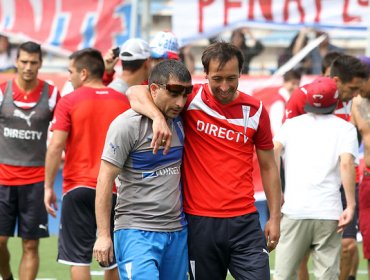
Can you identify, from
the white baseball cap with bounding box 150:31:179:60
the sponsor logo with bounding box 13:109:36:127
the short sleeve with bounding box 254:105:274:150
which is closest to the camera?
the short sleeve with bounding box 254:105:274:150

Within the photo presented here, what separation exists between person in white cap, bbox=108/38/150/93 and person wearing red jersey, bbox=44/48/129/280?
0.16m

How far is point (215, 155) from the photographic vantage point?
6699 mm

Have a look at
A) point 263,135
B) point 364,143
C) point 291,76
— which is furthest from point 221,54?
point 291,76

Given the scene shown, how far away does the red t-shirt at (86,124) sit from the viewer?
8.73 m

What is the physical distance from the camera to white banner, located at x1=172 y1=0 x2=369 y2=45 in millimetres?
14328

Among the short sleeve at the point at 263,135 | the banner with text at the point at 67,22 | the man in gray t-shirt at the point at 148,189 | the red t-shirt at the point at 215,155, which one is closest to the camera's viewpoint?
the man in gray t-shirt at the point at 148,189

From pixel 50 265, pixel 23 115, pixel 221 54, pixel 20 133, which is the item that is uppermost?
pixel 221 54

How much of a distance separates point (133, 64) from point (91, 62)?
376 millimetres

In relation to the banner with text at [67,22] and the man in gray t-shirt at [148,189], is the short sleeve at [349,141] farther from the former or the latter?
the banner with text at [67,22]

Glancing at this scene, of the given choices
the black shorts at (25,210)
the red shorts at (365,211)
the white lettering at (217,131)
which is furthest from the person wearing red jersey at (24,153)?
the white lettering at (217,131)

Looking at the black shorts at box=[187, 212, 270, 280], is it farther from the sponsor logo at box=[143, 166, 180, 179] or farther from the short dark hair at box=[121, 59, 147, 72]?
the short dark hair at box=[121, 59, 147, 72]

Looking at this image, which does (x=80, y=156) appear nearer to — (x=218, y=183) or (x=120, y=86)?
(x=120, y=86)

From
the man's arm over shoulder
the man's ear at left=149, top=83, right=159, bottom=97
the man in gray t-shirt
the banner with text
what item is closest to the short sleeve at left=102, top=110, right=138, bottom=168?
the man in gray t-shirt

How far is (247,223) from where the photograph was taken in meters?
6.76
